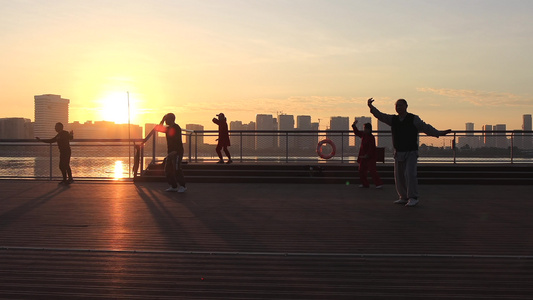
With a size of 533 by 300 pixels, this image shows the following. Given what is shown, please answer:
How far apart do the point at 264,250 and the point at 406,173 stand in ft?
14.1

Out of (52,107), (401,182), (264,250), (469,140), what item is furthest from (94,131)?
(52,107)

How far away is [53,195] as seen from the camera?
10.4 m

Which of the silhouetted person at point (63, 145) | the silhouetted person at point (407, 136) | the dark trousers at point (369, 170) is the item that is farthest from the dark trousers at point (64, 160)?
the silhouetted person at point (407, 136)

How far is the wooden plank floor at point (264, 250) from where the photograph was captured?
354cm

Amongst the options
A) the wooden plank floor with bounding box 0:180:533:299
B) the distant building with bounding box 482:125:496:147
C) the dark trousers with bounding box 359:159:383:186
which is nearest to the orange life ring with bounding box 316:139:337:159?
the dark trousers with bounding box 359:159:383:186

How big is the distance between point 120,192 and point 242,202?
3333 mm

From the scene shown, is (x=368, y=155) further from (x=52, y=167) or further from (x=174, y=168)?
(x=52, y=167)

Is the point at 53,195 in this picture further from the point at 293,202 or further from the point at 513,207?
the point at 513,207

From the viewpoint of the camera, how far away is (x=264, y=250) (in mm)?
4859

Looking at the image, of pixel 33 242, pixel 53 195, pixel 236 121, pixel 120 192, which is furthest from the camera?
pixel 236 121

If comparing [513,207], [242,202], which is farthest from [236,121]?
[513,207]

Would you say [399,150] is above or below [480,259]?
above

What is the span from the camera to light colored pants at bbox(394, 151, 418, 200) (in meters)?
8.42

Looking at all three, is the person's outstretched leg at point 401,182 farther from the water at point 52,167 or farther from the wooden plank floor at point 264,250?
the water at point 52,167
